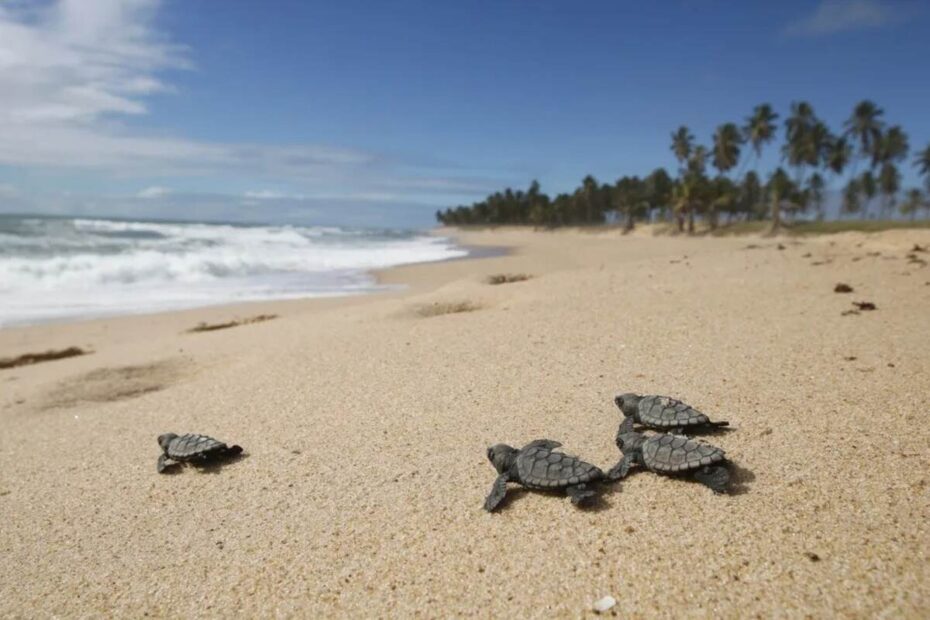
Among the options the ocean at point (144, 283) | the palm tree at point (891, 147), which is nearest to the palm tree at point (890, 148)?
the palm tree at point (891, 147)

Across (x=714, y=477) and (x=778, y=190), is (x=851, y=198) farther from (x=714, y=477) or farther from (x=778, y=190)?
(x=714, y=477)

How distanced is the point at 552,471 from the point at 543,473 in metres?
0.06

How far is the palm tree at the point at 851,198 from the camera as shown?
86.6 meters

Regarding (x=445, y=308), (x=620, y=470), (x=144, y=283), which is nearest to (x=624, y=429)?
(x=620, y=470)

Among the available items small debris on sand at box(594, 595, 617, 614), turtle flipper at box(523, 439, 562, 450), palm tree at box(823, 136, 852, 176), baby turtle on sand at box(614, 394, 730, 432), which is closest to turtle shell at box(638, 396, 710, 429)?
baby turtle on sand at box(614, 394, 730, 432)

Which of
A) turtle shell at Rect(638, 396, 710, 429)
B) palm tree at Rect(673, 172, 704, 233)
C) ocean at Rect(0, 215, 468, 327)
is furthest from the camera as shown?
palm tree at Rect(673, 172, 704, 233)

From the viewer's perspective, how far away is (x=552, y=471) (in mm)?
3744

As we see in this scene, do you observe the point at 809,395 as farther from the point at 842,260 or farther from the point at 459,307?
the point at 842,260

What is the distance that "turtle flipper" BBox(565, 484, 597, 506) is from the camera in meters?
3.58

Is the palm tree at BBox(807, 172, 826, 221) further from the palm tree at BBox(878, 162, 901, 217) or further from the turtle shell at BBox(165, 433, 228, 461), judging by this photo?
the turtle shell at BBox(165, 433, 228, 461)

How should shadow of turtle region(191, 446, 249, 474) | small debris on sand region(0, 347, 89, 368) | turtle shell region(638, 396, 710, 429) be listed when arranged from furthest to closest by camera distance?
1. small debris on sand region(0, 347, 89, 368)
2. shadow of turtle region(191, 446, 249, 474)
3. turtle shell region(638, 396, 710, 429)

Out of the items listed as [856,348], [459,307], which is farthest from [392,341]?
[856,348]

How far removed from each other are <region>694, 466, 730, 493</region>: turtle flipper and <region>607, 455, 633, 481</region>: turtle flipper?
1.44 ft

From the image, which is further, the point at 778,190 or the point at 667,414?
the point at 778,190
